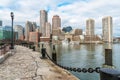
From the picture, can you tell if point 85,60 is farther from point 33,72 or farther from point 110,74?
point 110,74

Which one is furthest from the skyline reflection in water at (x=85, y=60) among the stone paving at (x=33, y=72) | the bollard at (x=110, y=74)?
the bollard at (x=110, y=74)

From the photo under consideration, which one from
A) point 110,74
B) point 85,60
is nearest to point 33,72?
point 110,74

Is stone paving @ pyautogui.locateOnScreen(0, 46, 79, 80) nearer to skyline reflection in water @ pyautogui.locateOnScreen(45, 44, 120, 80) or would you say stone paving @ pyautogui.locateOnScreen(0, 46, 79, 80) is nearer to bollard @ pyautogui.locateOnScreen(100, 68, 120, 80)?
bollard @ pyautogui.locateOnScreen(100, 68, 120, 80)

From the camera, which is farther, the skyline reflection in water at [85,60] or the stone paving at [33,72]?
the skyline reflection in water at [85,60]

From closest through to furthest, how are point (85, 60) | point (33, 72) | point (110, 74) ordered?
point (110, 74) → point (33, 72) → point (85, 60)

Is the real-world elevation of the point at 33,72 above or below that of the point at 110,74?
below

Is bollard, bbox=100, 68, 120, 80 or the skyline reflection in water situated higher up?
bollard, bbox=100, 68, 120, 80

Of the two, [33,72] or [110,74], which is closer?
[110,74]

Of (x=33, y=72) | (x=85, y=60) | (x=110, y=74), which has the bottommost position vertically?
(x=85, y=60)

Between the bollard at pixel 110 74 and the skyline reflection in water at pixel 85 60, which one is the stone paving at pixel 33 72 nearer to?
the bollard at pixel 110 74

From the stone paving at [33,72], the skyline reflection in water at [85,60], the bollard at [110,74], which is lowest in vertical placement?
the skyline reflection in water at [85,60]

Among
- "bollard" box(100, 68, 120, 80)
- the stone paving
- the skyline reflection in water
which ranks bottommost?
the skyline reflection in water

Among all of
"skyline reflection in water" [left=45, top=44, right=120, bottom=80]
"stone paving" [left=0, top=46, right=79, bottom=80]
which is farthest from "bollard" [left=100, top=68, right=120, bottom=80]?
"skyline reflection in water" [left=45, top=44, right=120, bottom=80]

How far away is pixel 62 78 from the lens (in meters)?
8.07
